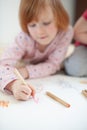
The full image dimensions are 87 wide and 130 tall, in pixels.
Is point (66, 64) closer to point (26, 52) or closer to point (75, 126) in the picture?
point (26, 52)

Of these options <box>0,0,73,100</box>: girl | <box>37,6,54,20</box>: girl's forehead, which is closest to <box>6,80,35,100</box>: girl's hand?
<box>0,0,73,100</box>: girl

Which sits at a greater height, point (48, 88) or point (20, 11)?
point (20, 11)

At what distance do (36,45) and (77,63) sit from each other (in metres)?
0.08

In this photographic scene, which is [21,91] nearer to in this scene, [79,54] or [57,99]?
[57,99]

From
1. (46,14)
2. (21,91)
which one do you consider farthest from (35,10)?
(21,91)

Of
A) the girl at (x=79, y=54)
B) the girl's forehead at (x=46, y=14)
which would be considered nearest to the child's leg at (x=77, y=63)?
the girl at (x=79, y=54)

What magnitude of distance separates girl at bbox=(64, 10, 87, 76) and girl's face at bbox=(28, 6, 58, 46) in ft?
0.20

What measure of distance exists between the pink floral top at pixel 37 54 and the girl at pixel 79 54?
0.06ft

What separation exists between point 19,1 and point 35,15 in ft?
0.10

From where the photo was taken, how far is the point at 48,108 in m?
0.29

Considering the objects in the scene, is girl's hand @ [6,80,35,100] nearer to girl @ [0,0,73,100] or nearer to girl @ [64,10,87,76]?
girl @ [0,0,73,100]

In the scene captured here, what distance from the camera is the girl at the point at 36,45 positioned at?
13.3 inches

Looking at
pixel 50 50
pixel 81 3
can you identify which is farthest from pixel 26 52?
pixel 81 3

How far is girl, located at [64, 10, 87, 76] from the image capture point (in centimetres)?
42
